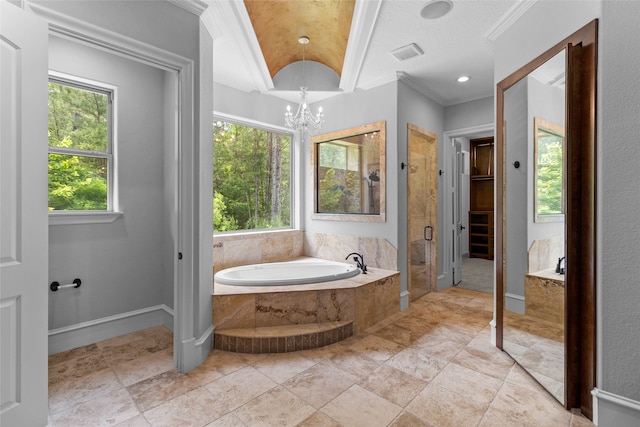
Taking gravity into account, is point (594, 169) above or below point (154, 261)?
above

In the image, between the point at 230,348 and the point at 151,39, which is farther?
the point at 230,348

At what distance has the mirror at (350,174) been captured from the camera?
3607mm

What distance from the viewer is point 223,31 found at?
8.39ft

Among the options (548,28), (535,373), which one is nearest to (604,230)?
(535,373)

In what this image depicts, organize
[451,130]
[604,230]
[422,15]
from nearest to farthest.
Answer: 1. [604,230]
2. [422,15]
3. [451,130]

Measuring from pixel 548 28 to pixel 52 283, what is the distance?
13.6ft

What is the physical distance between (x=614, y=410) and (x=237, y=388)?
2.14m

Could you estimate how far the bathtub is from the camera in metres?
3.11

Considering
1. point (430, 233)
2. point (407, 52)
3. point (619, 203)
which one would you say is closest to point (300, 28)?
point (407, 52)

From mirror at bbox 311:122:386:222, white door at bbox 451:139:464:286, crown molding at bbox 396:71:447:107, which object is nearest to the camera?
crown molding at bbox 396:71:447:107

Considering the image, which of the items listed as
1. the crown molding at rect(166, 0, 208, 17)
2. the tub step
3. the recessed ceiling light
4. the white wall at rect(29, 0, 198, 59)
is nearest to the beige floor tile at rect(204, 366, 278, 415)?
the tub step

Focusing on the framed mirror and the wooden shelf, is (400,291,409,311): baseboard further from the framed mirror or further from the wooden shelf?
the wooden shelf

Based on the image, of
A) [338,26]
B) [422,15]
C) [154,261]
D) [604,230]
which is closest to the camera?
[604,230]

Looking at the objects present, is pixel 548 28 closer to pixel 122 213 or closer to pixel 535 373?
pixel 535 373
